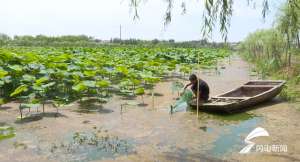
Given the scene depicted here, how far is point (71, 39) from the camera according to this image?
2079 inches

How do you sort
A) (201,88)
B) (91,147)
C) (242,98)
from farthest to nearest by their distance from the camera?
(242,98) < (201,88) < (91,147)

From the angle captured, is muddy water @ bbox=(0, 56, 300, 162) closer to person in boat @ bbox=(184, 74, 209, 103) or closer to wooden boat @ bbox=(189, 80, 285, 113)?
wooden boat @ bbox=(189, 80, 285, 113)

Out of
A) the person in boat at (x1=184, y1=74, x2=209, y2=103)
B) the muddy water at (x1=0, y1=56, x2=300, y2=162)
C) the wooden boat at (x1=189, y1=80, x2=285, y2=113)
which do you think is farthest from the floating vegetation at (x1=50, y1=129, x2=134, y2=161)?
the person in boat at (x1=184, y1=74, x2=209, y2=103)

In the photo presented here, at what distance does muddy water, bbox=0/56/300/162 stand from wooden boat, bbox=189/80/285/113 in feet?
0.57

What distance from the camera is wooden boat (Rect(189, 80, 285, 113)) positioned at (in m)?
7.30

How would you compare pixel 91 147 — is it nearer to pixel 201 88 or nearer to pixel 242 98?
pixel 201 88

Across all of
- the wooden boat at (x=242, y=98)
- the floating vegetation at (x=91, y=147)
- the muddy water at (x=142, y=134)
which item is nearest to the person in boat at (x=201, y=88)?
the wooden boat at (x=242, y=98)

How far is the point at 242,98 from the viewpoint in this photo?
309 inches

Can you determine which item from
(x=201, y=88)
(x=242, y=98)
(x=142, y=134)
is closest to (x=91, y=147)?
(x=142, y=134)

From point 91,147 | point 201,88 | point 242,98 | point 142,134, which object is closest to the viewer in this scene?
point 91,147

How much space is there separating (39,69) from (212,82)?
19.7 ft

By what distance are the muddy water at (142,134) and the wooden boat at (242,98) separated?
0.17 metres

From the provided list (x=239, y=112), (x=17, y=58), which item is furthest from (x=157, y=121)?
(x=17, y=58)

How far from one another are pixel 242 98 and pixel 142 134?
8.94 ft
